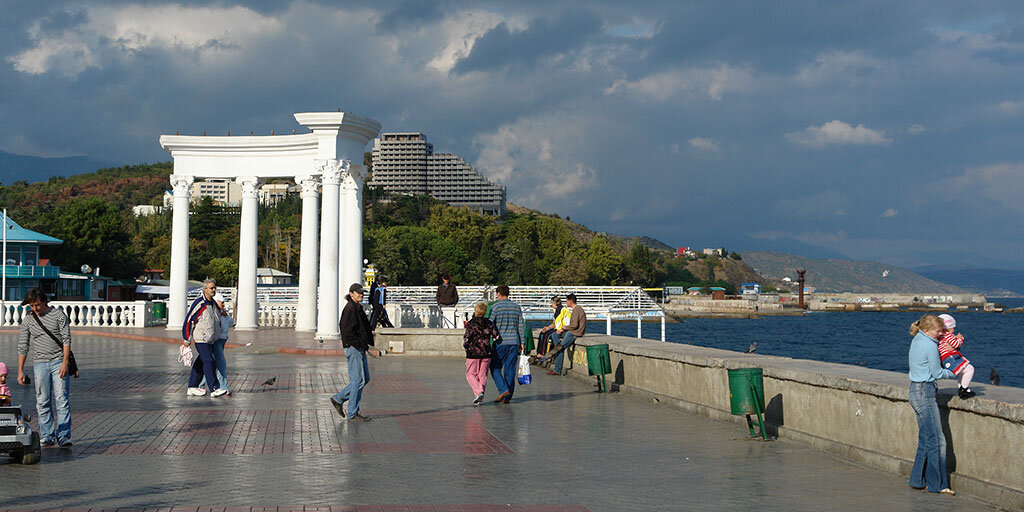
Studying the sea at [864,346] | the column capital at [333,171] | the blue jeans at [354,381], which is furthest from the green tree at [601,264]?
the blue jeans at [354,381]

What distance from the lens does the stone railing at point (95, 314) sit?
37906 mm

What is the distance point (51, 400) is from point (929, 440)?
9292 mm

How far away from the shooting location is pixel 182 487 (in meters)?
9.05

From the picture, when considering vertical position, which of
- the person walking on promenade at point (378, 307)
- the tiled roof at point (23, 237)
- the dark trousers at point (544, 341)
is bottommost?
the dark trousers at point (544, 341)

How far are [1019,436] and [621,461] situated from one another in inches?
158

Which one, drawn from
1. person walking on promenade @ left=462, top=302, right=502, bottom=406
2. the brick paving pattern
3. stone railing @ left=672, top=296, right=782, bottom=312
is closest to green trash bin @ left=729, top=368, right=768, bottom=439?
person walking on promenade @ left=462, top=302, right=502, bottom=406

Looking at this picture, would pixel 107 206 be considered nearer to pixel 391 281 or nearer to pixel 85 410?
pixel 391 281

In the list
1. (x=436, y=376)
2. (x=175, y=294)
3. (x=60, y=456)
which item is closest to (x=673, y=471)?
(x=60, y=456)

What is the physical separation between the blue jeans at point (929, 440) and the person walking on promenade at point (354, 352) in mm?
7592

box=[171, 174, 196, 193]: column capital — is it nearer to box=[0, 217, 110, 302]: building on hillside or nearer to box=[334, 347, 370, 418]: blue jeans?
box=[0, 217, 110, 302]: building on hillside

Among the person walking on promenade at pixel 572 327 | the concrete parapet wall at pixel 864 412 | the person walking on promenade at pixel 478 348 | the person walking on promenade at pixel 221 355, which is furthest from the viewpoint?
the person walking on promenade at pixel 572 327

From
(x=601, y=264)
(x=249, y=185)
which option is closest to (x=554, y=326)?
(x=249, y=185)

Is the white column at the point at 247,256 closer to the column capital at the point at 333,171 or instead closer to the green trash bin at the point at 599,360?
the column capital at the point at 333,171

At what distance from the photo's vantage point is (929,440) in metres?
9.06
